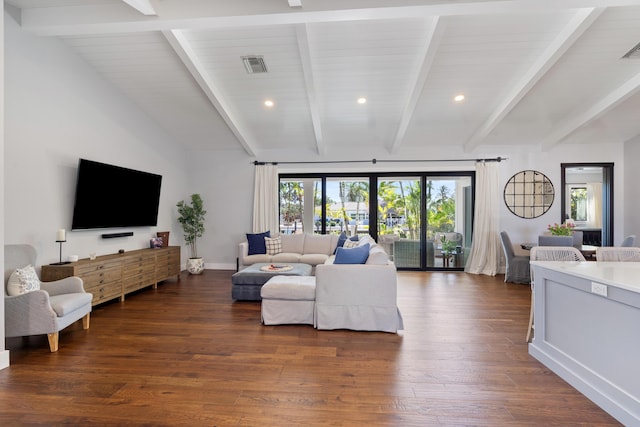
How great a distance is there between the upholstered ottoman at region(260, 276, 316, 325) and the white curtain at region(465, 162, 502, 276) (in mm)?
4472

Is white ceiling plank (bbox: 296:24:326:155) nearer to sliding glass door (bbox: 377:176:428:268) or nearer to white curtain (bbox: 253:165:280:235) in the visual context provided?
white curtain (bbox: 253:165:280:235)

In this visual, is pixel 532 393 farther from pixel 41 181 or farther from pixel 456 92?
pixel 41 181

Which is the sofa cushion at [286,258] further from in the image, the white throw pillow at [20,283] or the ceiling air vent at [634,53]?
the ceiling air vent at [634,53]

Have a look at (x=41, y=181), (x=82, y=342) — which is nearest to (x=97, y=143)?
(x=41, y=181)

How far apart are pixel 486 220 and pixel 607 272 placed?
4.41 m

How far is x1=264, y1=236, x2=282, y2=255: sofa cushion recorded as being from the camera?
616cm

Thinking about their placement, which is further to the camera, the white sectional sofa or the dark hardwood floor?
the white sectional sofa

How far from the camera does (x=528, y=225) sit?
21.6 feet

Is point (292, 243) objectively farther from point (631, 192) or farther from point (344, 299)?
point (631, 192)

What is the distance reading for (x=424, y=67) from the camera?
3980mm

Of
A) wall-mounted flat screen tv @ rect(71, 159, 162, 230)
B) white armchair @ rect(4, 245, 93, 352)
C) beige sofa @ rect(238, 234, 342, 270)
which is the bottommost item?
white armchair @ rect(4, 245, 93, 352)

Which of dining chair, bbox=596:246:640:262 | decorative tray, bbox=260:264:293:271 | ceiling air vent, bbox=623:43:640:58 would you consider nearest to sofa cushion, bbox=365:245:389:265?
decorative tray, bbox=260:264:293:271

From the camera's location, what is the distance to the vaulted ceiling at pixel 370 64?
10.5ft

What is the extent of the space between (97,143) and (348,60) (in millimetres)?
3882
